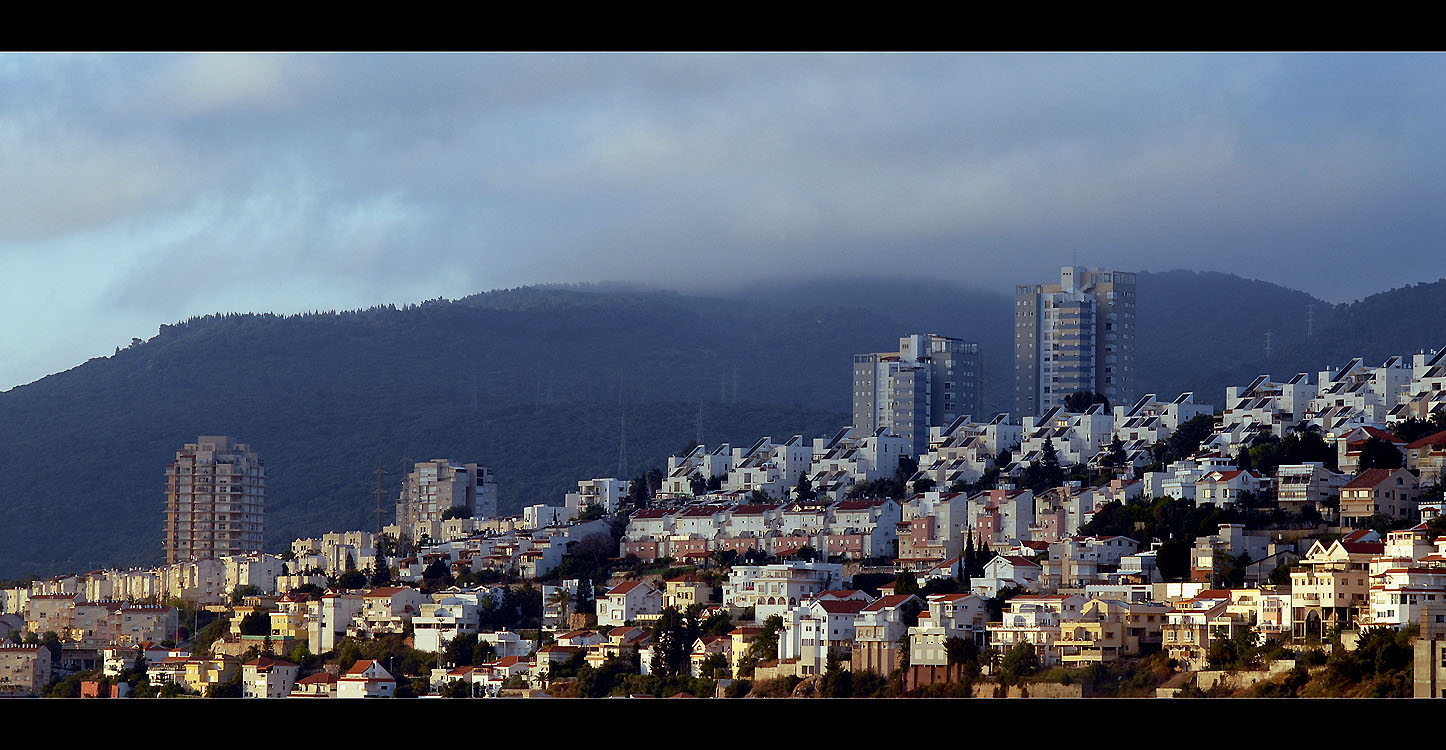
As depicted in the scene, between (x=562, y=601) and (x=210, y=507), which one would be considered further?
(x=210, y=507)

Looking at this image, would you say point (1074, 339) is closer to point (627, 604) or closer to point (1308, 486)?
point (1308, 486)

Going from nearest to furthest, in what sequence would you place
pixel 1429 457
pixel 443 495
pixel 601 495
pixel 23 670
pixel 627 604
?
pixel 1429 457 → pixel 627 604 → pixel 23 670 → pixel 601 495 → pixel 443 495

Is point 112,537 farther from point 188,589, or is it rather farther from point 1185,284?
point 1185,284

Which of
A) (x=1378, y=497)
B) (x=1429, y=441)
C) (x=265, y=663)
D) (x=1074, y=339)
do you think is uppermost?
(x=1074, y=339)

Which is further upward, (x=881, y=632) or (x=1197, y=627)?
(x=1197, y=627)

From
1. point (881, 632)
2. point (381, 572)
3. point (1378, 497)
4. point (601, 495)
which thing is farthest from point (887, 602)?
point (601, 495)

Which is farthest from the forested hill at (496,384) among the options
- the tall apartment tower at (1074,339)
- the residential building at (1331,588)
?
the residential building at (1331,588)
